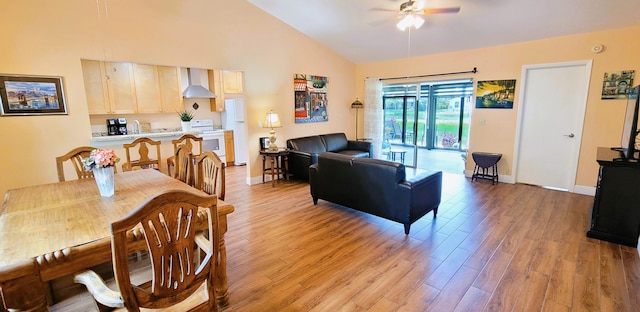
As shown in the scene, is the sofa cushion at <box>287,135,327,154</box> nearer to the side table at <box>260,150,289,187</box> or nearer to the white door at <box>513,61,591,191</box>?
the side table at <box>260,150,289,187</box>

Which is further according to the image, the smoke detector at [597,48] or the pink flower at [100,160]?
the smoke detector at [597,48]

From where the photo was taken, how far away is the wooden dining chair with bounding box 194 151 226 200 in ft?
7.52

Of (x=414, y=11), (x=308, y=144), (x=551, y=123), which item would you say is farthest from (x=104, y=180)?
(x=551, y=123)

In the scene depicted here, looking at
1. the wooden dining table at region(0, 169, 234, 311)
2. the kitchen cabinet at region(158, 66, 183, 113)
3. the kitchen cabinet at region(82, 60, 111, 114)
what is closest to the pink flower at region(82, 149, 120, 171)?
the wooden dining table at region(0, 169, 234, 311)

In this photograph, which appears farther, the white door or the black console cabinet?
the white door

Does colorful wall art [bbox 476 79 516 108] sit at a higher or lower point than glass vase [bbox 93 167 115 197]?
higher

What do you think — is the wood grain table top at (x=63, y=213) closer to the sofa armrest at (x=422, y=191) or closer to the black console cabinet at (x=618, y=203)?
the sofa armrest at (x=422, y=191)

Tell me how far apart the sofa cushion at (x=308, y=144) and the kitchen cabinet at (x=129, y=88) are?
109 inches

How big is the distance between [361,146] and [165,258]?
566 cm

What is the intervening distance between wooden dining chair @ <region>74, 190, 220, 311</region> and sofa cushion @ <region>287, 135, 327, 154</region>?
430cm

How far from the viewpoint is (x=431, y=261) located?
2.72 metres

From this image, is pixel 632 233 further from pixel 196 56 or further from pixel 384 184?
pixel 196 56

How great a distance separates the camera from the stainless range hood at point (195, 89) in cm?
630

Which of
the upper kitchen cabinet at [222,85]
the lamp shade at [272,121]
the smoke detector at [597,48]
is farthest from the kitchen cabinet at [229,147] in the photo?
the smoke detector at [597,48]
